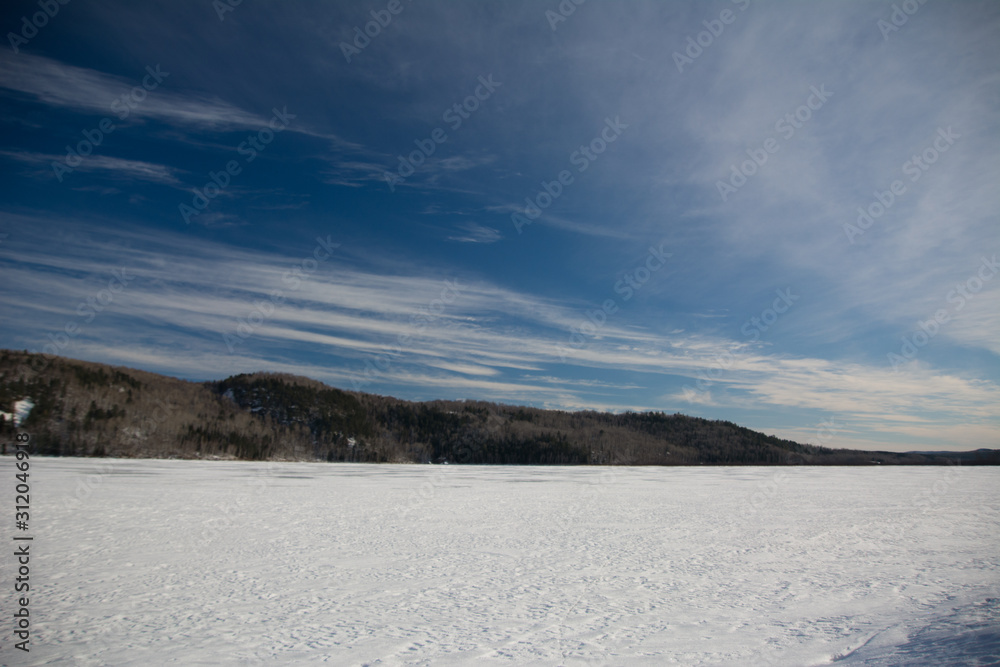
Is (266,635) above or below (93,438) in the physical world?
above

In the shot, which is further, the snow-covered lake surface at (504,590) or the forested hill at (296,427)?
the forested hill at (296,427)

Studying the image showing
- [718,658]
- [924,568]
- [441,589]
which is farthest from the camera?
Result: [924,568]

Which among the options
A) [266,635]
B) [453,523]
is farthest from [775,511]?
[266,635]

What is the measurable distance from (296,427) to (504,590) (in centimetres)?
17881

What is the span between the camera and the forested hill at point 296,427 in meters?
121

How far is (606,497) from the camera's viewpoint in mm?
26109

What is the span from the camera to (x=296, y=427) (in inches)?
6732

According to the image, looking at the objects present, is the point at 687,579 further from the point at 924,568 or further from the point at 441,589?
the point at 924,568

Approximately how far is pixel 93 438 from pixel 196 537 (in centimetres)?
13357

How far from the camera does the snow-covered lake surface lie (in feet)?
20.1

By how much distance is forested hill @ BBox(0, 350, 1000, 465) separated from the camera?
121 meters

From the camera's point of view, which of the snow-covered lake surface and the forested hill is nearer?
the snow-covered lake surface

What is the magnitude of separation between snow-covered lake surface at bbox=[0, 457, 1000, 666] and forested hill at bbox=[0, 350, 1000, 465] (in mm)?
127424

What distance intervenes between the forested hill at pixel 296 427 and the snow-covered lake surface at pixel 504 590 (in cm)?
12742
